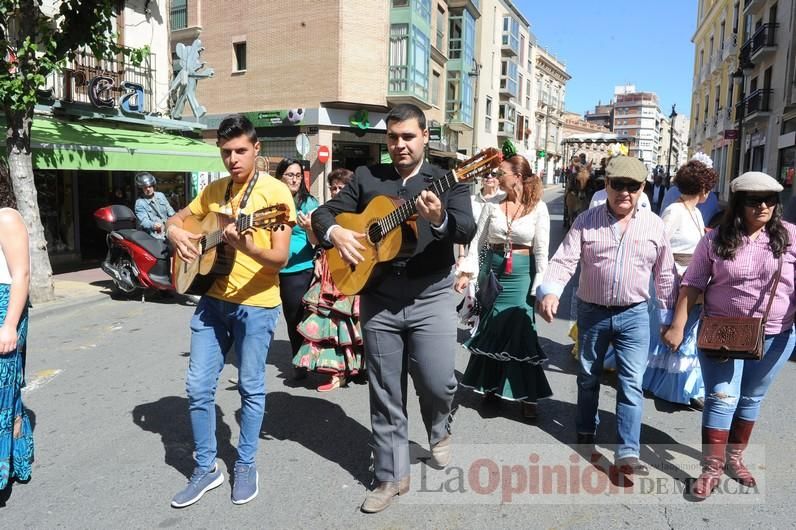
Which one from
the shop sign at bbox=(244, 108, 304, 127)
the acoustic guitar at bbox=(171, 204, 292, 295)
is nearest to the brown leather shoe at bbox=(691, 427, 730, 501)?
the acoustic guitar at bbox=(171, 204, 292, 295)

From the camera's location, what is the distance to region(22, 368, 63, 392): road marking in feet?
16.4

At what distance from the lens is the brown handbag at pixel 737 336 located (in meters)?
3.09

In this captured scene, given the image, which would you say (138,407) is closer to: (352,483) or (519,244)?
(352,483)

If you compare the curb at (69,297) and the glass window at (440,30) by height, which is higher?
the glass window at (440,30)

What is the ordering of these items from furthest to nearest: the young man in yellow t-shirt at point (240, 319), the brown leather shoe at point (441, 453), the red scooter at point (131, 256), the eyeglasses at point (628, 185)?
the red scooter at point (131, 256) < the brown leather shoe at point (441, 453) < the eyeglasses at point (628, 185) < the young man in yellow t-shirt at point (240, 319)

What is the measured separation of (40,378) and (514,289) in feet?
13.6

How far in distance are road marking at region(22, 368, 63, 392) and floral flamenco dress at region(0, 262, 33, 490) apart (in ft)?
6.23

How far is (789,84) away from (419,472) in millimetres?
26868

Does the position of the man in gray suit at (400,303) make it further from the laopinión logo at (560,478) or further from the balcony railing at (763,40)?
the balcony railing at (763,40)

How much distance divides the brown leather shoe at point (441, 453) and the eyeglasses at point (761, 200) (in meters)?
2.06

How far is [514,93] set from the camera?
5431 centimetres

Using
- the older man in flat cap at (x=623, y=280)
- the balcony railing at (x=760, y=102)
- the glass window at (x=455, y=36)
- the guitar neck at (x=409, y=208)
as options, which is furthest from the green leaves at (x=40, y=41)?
the glass window at (x=455, y=36)

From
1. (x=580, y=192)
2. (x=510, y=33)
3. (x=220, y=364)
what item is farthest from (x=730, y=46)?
(x=220, y=364)

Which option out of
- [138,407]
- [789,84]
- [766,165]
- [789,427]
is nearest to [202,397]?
[138,407]
